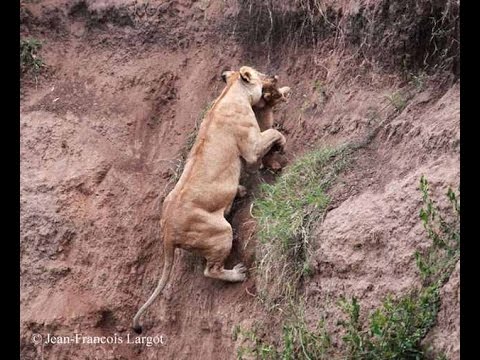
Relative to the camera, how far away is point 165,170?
10.1m

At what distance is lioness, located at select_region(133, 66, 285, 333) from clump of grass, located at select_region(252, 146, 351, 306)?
0.36 meters

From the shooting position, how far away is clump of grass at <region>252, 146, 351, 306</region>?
795 centimetres

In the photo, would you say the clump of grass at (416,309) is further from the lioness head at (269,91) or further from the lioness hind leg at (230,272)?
the lioness head at (269,91)

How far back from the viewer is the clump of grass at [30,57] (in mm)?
11445

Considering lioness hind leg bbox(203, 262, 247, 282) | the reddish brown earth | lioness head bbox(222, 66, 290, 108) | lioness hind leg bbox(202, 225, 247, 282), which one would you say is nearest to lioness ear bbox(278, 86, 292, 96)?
lioness head bbox(222, 66, 290, 108)

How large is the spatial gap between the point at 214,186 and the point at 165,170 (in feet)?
5.23

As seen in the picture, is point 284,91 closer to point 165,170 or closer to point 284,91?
point 284,91

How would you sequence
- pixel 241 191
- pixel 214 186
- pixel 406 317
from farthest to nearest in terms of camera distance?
pixel 241 191 → pixel 214 186 → pixel 406 317

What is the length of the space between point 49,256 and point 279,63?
3545 millimetres

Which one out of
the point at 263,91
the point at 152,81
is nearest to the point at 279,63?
the point at 263,91

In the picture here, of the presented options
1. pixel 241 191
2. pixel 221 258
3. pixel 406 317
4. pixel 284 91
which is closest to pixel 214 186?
pixel 241 191

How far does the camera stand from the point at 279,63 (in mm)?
10234

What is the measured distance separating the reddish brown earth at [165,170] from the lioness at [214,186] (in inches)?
12.5

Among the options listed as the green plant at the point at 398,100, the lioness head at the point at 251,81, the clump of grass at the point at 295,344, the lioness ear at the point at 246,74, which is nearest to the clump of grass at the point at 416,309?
the clump of grass at the point at 295,344
